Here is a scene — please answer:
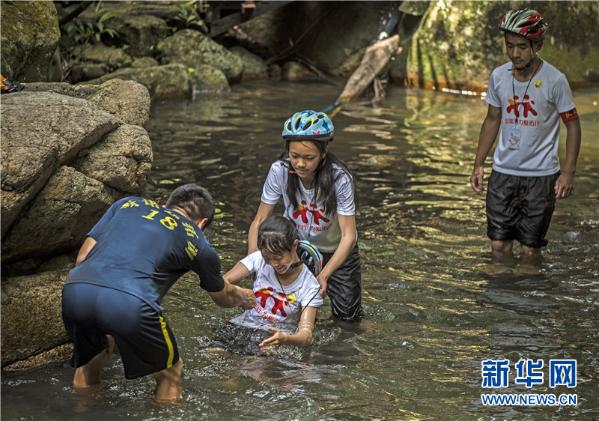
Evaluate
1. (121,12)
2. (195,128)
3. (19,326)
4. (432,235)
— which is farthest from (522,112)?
(121,12)

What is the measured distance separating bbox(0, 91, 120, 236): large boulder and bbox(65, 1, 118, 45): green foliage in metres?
12.0

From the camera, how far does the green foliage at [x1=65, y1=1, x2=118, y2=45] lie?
17406 millimetres

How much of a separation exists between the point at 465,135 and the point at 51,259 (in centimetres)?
885

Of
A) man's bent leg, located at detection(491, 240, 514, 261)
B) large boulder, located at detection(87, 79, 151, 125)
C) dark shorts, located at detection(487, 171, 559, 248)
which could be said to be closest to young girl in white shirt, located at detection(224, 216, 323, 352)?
large boulder, located at detection(87, 79, 151, 125)

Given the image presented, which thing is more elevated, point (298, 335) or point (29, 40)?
point (29, 40)

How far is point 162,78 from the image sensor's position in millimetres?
16453

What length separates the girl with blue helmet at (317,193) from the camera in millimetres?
5703

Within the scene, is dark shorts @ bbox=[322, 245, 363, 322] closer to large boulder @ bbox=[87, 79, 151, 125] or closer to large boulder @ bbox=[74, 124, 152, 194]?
large boulder @ bbox=[74, 124, 152, 194]

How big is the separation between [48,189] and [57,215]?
0.16 metres

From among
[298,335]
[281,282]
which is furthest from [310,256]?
[298,335]

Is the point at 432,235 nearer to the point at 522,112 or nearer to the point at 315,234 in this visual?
the point at 522,112

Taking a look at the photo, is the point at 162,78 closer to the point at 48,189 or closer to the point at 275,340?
the point at 48,189

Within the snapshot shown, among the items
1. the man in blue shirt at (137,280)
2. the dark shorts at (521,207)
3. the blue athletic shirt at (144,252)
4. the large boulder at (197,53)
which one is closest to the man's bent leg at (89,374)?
the man in blue shirt at (137,280)

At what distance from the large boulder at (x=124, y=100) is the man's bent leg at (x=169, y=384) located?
6.93ft
